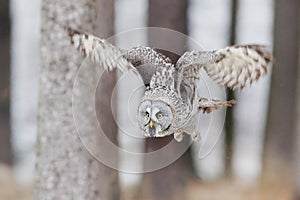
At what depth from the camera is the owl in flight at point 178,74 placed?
4.33 feet

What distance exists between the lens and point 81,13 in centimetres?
252

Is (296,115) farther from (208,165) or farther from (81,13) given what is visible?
(81,13)

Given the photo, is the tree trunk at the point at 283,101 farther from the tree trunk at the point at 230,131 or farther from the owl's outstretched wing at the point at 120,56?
the owl's outstretched wing at the point at 120,56

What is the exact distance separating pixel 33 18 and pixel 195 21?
1.24 meters

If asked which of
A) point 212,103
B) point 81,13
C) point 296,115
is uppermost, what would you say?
point 81,13

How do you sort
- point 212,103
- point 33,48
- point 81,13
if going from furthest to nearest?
point 33,48 < point 81,13 < point 212,103

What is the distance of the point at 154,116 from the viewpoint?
4.24 feet

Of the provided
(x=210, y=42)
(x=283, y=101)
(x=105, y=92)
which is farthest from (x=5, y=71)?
(x=105, y=92)

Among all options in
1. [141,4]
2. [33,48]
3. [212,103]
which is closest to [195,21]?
[141,4]

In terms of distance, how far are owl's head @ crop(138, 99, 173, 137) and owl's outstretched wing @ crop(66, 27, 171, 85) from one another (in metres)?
0.07

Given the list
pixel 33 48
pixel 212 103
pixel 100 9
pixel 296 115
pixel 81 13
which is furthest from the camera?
pixel 33 48

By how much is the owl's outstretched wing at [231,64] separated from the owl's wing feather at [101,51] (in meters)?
0.11

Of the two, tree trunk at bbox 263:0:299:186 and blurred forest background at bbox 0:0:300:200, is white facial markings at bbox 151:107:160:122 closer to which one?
blurred forest background at bbox 0:0:300:200

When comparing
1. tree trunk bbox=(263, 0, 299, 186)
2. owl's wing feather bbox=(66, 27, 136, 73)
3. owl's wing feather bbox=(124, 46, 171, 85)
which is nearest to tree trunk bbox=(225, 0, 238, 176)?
tree trunk bbox=(263, 0, 299, 186)
